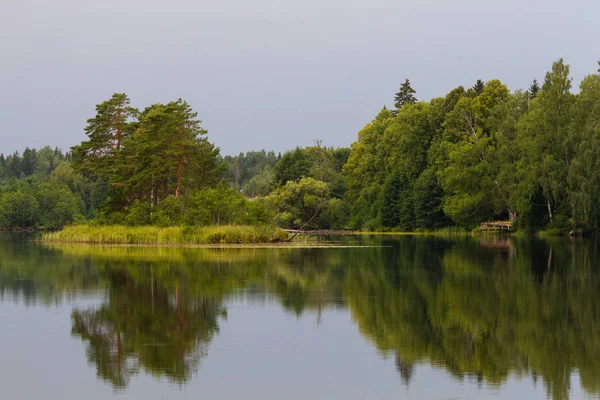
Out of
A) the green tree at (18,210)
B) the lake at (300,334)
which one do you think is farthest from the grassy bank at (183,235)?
the green tree at (18,210)

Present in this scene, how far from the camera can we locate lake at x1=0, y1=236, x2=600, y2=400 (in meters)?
11.5

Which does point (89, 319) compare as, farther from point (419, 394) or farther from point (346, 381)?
point (419, 394)

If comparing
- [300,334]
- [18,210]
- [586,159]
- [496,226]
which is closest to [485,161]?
[496,226]

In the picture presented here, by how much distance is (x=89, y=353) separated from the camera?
14086mm

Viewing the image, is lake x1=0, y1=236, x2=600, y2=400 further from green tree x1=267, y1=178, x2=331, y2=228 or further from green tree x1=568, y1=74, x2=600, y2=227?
green tree x1=267, y1=178, x2=331, y2=228

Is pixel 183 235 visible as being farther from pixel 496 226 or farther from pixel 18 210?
pixel 18 210

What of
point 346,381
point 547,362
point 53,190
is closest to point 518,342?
point 547,362

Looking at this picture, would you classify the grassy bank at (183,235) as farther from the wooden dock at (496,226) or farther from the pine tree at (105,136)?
the wooden dock at (496,226)

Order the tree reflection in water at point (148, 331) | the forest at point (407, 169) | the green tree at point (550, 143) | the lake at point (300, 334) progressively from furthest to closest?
the green tree at point (550, 143), the forest at point (407, 169), the tree reflection in water at point (148, 331), the lake at point (300, 334)

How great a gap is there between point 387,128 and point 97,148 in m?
39.9

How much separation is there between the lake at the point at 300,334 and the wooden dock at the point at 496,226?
50.5 m

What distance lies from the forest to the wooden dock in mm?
999

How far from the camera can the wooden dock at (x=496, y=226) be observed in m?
79.6

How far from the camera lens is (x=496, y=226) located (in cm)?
8094
